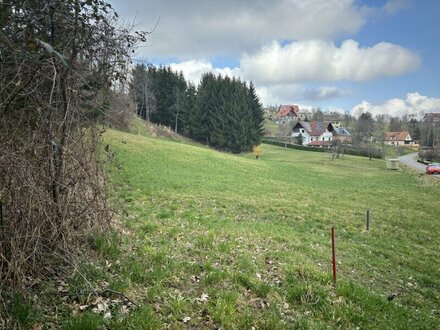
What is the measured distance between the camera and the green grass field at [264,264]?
16.8ft

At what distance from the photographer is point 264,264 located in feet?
24.6

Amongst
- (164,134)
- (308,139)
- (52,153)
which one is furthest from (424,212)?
(308,139)

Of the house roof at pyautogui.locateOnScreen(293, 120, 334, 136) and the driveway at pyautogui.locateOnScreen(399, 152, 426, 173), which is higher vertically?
the house roof at pyautogui.locateOnScreen(293, 120, 334, 136)

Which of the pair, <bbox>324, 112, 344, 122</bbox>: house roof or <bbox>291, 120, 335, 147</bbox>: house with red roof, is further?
<bbox>324, 112, 344, 122</bbox>: house roof

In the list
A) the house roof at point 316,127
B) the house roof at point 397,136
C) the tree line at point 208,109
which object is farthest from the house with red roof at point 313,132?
the house roof at point 397,136

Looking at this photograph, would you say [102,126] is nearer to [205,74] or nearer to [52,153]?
[52,153]

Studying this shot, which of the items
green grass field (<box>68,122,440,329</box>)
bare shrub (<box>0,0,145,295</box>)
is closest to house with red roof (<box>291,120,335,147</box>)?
green grass field (<box>68,122,440,329</box>)

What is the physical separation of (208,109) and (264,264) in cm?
6330

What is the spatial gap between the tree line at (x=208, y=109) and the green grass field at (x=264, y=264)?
50321 mm

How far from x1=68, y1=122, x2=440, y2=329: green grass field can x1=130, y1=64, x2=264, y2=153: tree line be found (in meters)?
50.3

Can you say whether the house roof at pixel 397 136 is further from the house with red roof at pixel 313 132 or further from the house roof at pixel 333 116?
the house with red roof at pixel 313 132

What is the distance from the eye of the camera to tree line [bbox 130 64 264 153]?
66438 mm

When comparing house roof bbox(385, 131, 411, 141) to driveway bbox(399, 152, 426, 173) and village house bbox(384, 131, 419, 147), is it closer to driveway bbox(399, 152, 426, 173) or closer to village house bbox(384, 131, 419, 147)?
village house bbox(384, 131, 419, 147)

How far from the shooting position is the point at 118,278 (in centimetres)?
538
